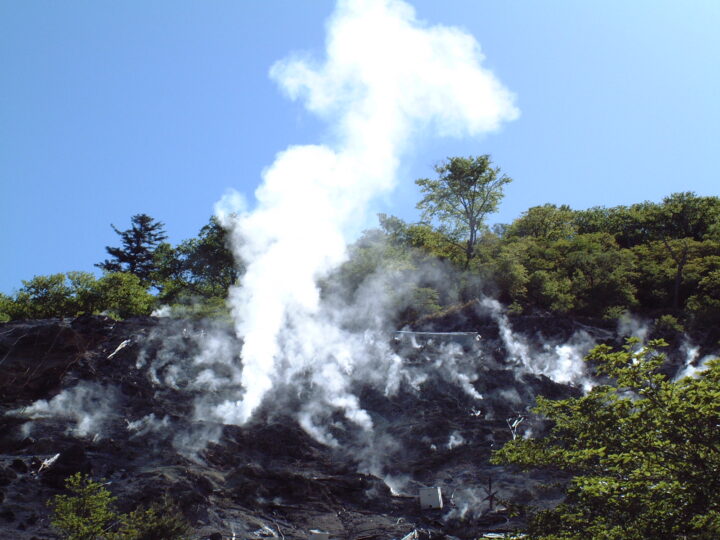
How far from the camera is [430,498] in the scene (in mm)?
16734

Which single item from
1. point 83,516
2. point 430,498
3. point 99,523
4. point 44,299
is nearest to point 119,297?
point 44,299

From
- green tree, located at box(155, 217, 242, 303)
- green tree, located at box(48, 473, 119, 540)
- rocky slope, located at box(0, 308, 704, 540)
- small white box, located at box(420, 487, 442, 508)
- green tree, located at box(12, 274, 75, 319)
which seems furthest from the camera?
green tree, located at box(155, 217, 242, 303)

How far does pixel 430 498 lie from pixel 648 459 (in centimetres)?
977

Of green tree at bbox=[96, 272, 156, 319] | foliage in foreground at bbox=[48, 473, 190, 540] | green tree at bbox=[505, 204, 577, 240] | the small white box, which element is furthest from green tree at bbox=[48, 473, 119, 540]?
green tree at bbox=[505, 204, 577, 240]

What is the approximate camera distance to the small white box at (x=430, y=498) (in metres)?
16.6

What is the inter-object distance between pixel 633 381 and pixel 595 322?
2492 centimetres

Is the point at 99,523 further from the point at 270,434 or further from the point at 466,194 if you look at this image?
the point at 466,194

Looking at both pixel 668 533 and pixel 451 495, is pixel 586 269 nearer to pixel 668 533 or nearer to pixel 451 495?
pixel 451 495

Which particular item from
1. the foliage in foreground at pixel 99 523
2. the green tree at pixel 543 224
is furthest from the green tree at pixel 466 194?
the foliage in foreground at pixel 99 523

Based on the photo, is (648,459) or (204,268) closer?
(648,459)

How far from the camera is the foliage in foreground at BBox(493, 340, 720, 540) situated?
296 inches

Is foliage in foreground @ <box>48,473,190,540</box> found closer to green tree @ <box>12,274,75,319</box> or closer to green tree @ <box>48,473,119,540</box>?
green tree @ <box>48,473,119,540</box>

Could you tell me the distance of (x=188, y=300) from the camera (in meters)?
42.4

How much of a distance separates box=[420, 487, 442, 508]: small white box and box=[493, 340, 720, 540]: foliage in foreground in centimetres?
818
